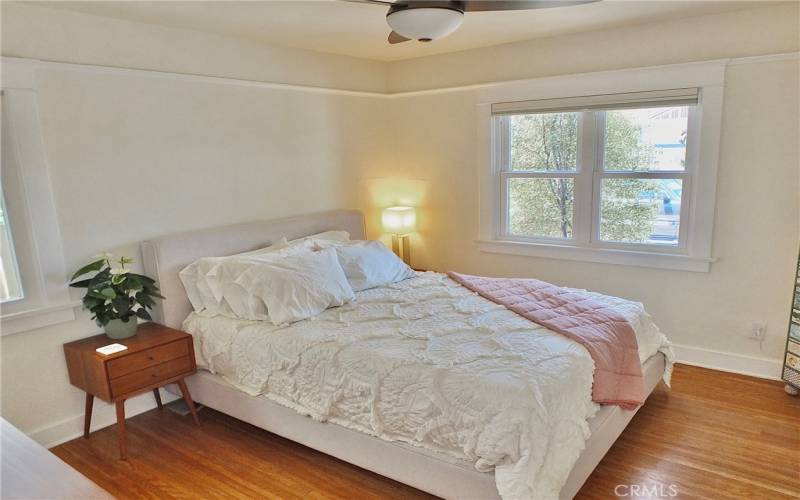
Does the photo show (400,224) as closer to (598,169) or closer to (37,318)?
(598,169)

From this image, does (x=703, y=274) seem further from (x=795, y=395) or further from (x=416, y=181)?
(x=416, y=181)

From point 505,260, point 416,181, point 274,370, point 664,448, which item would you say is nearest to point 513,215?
point 505,260

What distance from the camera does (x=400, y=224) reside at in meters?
4.84

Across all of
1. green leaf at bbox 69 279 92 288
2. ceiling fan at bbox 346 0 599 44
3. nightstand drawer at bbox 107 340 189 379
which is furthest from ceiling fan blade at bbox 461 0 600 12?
green leaf at bbox 69 279 92 288

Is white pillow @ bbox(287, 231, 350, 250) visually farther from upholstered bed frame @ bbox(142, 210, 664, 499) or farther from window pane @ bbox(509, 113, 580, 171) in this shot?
window pane @ bbox(509, 113, 580, 171)

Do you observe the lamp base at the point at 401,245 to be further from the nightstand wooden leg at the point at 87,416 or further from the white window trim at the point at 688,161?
the nightstand wooden leg at the point at 87,416

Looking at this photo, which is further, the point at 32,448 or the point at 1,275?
the point at 1,275

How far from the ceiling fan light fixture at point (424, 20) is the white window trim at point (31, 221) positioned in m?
2.01

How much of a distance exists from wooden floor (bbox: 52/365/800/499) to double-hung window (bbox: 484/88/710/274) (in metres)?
1.18

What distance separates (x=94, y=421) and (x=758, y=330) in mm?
4245

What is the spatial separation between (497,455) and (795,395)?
240cm

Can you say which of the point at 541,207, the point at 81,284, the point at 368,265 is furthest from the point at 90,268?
the point at 541,207

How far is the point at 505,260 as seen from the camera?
4527 mm

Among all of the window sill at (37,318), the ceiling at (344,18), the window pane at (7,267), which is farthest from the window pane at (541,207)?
the window pane at (7,267)
